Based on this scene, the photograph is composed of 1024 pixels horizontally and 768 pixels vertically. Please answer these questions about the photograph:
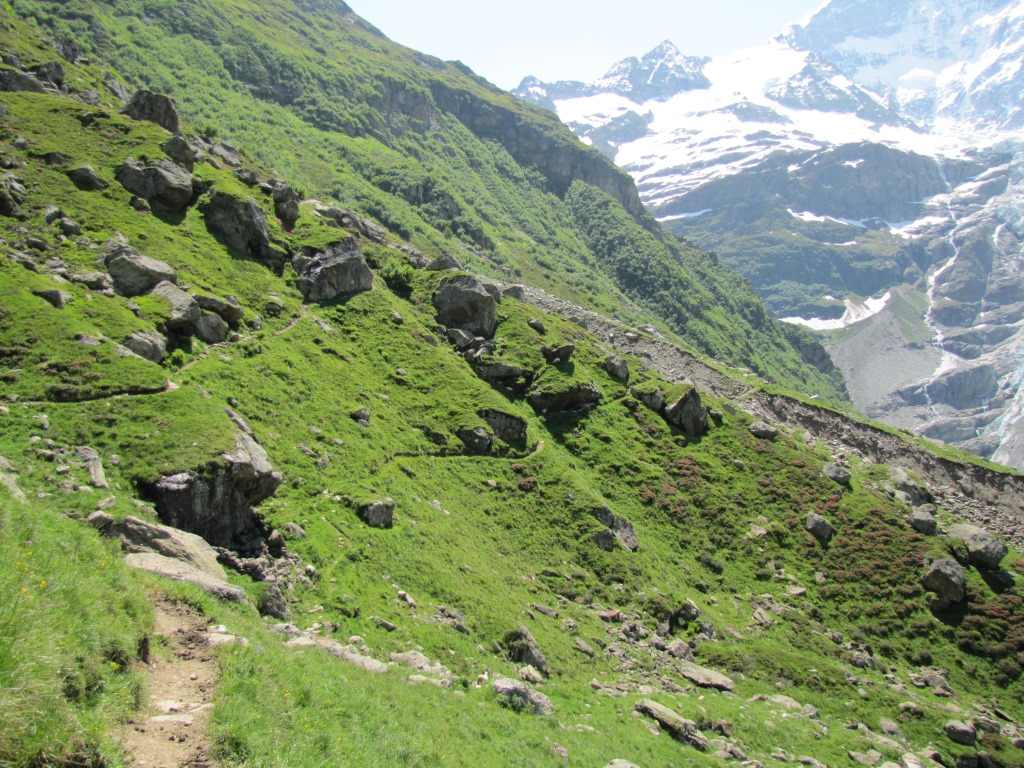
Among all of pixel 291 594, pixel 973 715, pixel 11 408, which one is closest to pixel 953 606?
pixel 973 715

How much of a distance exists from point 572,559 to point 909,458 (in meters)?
77.5

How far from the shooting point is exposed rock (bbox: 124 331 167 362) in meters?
40.0

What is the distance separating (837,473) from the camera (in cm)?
6512

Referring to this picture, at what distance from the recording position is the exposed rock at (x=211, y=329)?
48.4 metres

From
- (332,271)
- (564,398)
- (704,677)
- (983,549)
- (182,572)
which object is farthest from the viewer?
(332,271)

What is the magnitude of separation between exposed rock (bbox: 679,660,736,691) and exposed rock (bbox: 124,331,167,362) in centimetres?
4086

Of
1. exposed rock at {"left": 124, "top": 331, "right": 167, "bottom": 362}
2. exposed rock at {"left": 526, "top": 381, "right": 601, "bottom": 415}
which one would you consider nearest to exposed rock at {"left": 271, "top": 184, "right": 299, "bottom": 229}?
exposed rock at {"left": 124, "top": 331, "right": 167, "bottom": 362}

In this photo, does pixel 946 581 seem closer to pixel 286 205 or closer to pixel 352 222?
pixel 286 205

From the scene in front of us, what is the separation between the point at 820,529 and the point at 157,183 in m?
74.5

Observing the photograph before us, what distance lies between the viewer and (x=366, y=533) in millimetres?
36281

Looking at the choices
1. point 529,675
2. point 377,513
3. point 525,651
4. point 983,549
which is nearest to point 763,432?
point 983,549

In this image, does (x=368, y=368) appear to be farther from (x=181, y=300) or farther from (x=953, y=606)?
(x=953, y=606)

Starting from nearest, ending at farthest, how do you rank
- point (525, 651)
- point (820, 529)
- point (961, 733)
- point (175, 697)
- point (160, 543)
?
point (175, 697), point (160, 543), point (525, 651), point (961, 733), point (820, 529)

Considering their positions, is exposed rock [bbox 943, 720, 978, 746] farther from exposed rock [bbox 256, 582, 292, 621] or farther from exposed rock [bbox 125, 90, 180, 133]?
exposed rock [bbox 125, 90, 180, 133]
